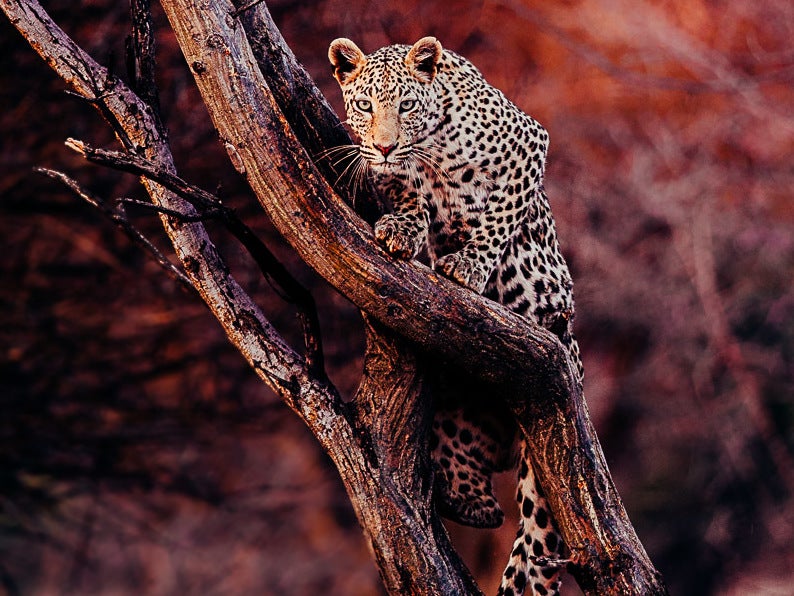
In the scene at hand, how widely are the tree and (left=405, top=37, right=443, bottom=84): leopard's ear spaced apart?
358 mm

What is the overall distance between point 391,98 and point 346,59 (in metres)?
0.31

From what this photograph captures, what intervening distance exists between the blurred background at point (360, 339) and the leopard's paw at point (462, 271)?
3283 mm

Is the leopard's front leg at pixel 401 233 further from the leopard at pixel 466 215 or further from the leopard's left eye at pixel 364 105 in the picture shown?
the leopard's left eye at pixel 364 105

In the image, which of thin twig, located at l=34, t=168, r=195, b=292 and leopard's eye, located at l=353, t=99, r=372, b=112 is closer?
thin twig, located at l=34, t=168, r=195, b=292

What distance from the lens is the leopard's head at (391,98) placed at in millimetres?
3357

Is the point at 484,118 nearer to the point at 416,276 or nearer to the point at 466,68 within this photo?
the point at 466,68

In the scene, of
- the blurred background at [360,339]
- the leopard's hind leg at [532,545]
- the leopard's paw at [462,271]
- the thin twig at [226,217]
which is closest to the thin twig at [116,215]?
the thin twig at [226,217]

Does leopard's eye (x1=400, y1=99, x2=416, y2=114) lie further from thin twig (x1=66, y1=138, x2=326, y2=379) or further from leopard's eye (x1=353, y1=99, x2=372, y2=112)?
thin twig (x1=66, y1=138, x2=326, y2=379)

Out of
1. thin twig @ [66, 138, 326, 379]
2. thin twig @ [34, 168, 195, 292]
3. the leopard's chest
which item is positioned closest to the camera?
thin twig @ [66, 138, 326, 379]

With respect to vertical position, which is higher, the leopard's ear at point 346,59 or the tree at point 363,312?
the leopard's ear at point 346,59

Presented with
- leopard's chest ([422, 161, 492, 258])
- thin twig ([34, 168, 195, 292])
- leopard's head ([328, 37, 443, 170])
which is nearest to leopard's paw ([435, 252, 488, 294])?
leopard's chest ([422, 161, 492, 258])

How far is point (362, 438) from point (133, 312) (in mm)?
3655

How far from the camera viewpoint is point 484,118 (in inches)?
144

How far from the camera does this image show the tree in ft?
10.5
